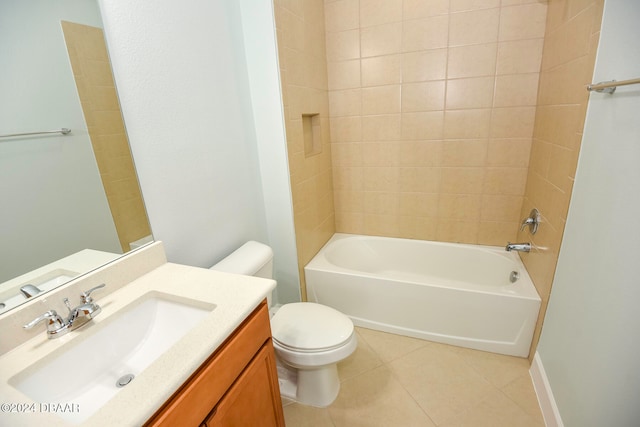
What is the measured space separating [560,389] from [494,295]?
19.9 inches

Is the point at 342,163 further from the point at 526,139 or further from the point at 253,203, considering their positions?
the point at 526,139

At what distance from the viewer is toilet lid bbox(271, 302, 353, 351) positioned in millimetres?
1391

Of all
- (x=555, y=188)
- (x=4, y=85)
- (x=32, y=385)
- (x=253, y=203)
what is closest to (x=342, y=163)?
(x=253, y=203)

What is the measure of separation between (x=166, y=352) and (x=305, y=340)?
777mm

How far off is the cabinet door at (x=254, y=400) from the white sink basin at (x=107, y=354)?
9.4 inches

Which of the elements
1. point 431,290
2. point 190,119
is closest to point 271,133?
point 190,119

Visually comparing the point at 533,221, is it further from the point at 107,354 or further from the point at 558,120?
the point at 107,354

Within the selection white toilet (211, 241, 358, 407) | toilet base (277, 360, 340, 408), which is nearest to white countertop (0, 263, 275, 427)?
white toilet (211, 241, 358, 407)

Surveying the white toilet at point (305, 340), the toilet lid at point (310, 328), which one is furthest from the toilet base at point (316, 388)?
the toilet lid at point (310, 328)

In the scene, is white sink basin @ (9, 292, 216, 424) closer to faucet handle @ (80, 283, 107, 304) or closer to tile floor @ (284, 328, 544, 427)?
faucet handle @ (80, 283, 107, 304)

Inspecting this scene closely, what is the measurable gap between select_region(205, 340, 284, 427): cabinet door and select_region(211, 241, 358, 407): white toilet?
0.27 metres

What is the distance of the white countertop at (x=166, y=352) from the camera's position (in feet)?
1.95

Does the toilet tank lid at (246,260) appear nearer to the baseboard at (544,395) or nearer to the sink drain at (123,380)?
the sink drain at (123,380)

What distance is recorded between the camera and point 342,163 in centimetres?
247
